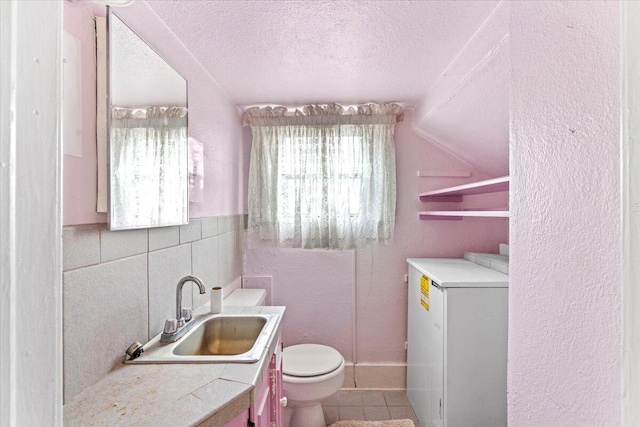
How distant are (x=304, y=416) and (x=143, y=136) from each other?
71.2 inches

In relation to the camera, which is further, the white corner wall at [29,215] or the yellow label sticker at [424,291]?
the yellow label sticker at [424,291]

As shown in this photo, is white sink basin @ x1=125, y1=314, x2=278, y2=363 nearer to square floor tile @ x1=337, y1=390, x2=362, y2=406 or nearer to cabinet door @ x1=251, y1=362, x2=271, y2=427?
cabinet door @ x1=251, y1=362, x2=271, y2=427

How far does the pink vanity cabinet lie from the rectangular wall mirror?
2.43 ft

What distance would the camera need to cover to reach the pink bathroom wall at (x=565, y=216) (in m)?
0.63

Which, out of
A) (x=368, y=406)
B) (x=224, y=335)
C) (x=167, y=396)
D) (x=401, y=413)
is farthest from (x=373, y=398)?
(x=167, y=396)

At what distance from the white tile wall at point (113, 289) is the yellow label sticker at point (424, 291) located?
1.39m

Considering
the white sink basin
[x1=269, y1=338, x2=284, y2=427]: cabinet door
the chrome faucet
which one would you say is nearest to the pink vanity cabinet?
[x1=269, y1=338, x2=284, y2=427]: cabinet door

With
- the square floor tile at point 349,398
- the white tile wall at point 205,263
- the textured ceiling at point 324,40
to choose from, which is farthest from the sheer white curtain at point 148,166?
the square floor tile at point 349,398

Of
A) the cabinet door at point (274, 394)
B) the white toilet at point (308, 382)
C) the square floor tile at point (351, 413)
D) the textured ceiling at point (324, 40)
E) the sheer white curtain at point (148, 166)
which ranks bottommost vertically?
the square floor tile at point (351, 413)

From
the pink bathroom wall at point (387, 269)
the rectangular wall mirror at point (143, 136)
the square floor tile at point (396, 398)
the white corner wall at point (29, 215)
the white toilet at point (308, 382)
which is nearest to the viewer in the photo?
the white corner wall at point (29, 215)

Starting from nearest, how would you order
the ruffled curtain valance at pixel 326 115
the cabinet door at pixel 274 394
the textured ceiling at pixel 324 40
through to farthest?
1. the textured ceiling at pixel 324 40
2. the cabinet door at pixel 274 394
3. the ruffled curtain valance at pixel 326 115

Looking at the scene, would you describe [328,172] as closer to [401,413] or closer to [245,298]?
[245,298]

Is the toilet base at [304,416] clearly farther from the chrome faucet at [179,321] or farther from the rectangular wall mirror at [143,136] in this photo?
the rectangular wall mirror at [143,136]

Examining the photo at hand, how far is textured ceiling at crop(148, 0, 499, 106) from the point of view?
1.26 m
